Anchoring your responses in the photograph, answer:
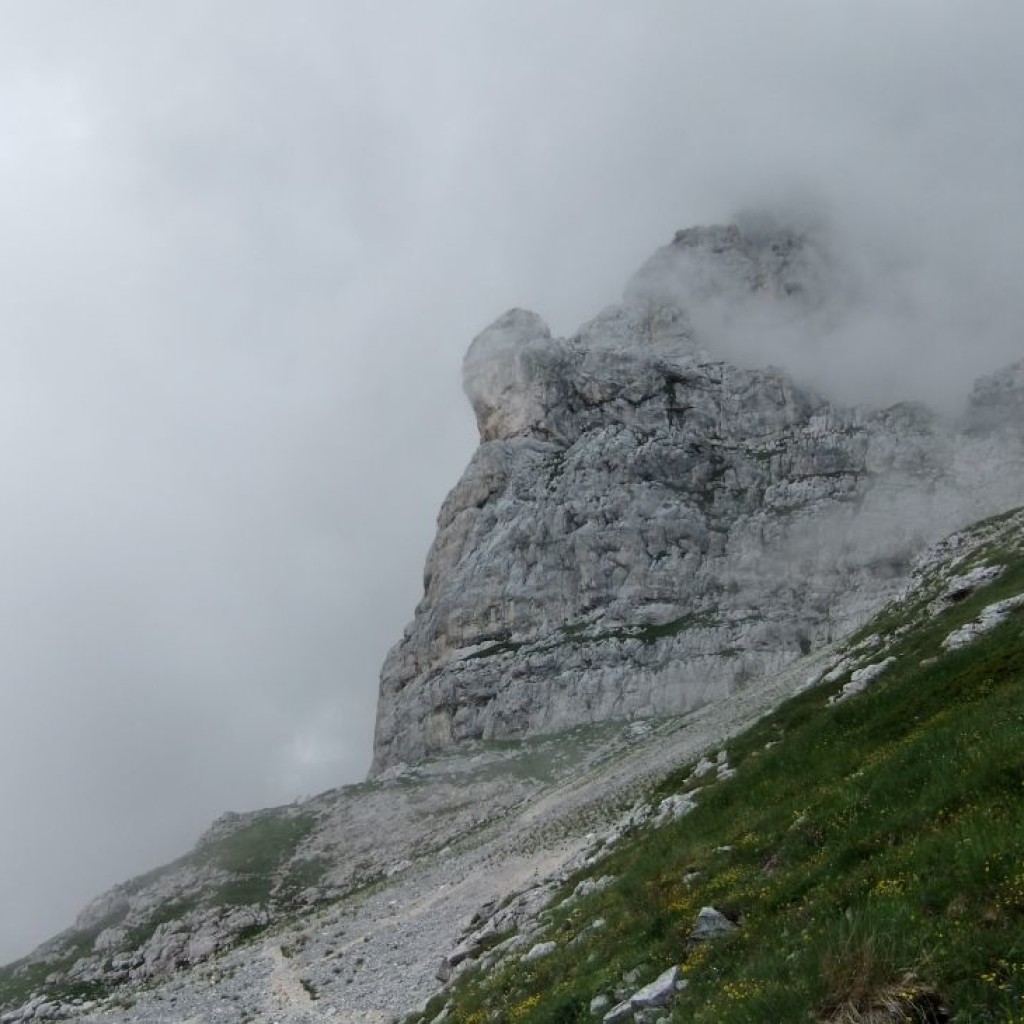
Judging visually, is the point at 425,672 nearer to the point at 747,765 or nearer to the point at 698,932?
the point at 747,765

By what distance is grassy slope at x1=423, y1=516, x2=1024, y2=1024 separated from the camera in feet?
32.6

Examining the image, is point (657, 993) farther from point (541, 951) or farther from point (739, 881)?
point (541, 951)

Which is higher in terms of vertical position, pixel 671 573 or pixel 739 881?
pixel 671 573

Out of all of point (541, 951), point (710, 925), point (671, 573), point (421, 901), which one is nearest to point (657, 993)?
point (710, 925)

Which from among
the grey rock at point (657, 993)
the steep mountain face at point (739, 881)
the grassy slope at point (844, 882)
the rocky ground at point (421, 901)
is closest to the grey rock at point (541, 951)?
the steep mountain face at point (739, 881)

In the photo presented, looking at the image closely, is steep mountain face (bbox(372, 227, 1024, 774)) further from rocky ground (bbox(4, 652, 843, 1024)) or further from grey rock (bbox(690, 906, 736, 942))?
grey rock (bbox(690, 906, 736, 942))

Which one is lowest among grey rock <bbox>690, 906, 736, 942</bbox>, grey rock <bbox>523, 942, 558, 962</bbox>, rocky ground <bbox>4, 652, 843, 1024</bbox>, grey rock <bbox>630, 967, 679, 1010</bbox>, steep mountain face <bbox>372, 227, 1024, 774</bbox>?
grey rock <bbox>630, 967, 679, 1010</bbox>

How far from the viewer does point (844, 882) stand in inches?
552

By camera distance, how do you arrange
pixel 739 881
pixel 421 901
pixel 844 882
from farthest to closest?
1. pixel 421 901
2. pixel 739 881
3. pixel 844 882

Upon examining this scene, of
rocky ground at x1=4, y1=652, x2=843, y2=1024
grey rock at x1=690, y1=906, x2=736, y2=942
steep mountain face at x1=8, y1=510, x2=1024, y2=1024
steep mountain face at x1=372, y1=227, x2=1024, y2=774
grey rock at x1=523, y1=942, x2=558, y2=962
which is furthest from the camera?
steep mountain face at x1=372, y1=227, x2=1024, y2=774

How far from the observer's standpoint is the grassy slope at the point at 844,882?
9.93 meters

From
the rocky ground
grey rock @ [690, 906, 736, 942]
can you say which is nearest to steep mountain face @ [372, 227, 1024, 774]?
the rocky ground

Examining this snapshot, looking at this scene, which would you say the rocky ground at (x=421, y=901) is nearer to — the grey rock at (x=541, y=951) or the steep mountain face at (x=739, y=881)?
the steep mountain face at (x=739, y=881)

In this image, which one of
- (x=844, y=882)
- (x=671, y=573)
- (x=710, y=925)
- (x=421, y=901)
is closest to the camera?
(x=844, y=882)
